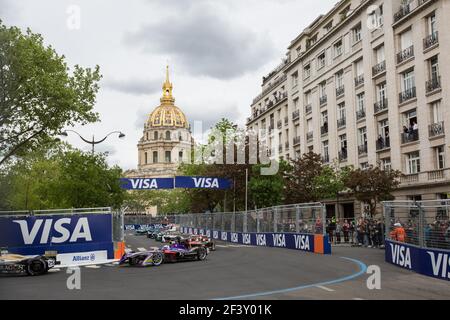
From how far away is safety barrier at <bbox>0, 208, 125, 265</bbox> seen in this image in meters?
20.1

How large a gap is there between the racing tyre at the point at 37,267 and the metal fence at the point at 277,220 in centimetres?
1309

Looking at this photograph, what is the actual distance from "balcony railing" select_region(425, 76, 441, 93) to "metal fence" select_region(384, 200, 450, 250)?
814 inches

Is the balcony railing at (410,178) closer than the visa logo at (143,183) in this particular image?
Yes

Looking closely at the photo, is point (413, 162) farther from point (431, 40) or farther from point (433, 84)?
point (431, 40)

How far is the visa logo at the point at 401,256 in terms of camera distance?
16.6m

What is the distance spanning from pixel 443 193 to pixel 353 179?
593 centimetres

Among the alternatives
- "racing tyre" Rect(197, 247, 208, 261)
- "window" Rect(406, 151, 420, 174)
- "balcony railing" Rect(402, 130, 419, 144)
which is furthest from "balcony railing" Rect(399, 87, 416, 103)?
"racing tyre" Rect(197, 247, 208, 261)

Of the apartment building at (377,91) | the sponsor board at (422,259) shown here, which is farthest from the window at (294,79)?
the sponsor board at (422,259)

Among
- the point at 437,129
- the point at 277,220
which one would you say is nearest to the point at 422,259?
the point at 277,220

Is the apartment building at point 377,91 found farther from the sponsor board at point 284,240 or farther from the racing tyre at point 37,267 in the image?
the racing tyre at point 37,267

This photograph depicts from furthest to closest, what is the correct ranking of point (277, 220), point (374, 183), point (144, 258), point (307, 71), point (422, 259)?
point (307, 71) → point (374, 183) → point (277, 220) → point (144, 258) → point (422, 259)

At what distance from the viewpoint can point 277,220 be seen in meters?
30.3

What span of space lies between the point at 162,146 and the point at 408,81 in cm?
15653
